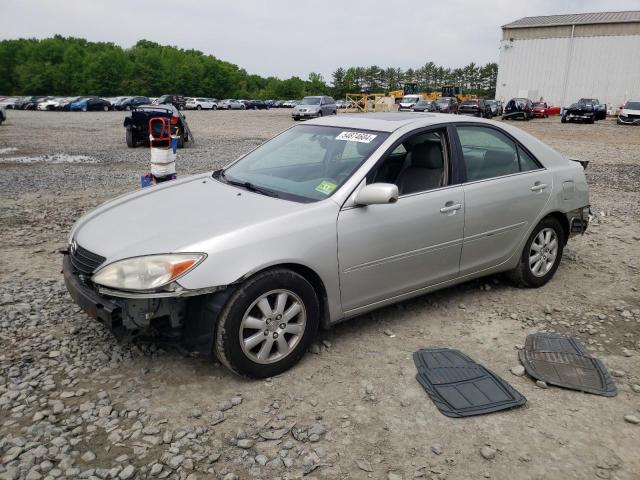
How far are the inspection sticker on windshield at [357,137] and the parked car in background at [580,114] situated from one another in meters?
34.1

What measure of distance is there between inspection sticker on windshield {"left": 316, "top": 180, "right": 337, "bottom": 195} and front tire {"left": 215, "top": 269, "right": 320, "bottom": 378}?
2.15ft

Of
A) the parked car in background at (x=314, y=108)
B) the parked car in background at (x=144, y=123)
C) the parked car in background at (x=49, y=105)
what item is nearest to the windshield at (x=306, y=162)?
the parked car in background at (x=144, y=123)

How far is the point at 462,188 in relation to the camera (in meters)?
4.05

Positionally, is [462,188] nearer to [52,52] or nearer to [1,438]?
[1,438]

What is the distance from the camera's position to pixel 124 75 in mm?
→ 83438

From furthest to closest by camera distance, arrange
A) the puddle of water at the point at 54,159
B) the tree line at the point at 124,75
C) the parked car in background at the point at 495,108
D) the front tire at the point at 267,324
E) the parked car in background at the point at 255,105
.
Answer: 1. the tree line at the point at 124,75
2. the parked car in background at the point at 255,105
3. the parked car in background at the point at 495,108
4. the puddle of water at the point at 54,159
5. the front tire at the point at 267,324

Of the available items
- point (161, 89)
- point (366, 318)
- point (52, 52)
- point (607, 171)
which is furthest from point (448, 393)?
point (52, 52)

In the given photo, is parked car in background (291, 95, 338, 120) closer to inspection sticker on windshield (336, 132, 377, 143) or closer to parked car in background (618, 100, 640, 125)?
parked car in background (618, 100, 640, 125)

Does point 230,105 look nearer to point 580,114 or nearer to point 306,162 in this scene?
point 580,114

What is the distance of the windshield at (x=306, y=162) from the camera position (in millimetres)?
3643

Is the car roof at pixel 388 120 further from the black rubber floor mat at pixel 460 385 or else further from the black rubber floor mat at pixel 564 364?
the black rubber floor mat at pixel 564 364

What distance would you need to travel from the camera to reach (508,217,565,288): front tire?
15.4ft

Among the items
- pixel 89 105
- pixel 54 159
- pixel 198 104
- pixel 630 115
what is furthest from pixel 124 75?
pixel 54 159

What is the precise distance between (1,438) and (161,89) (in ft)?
302
